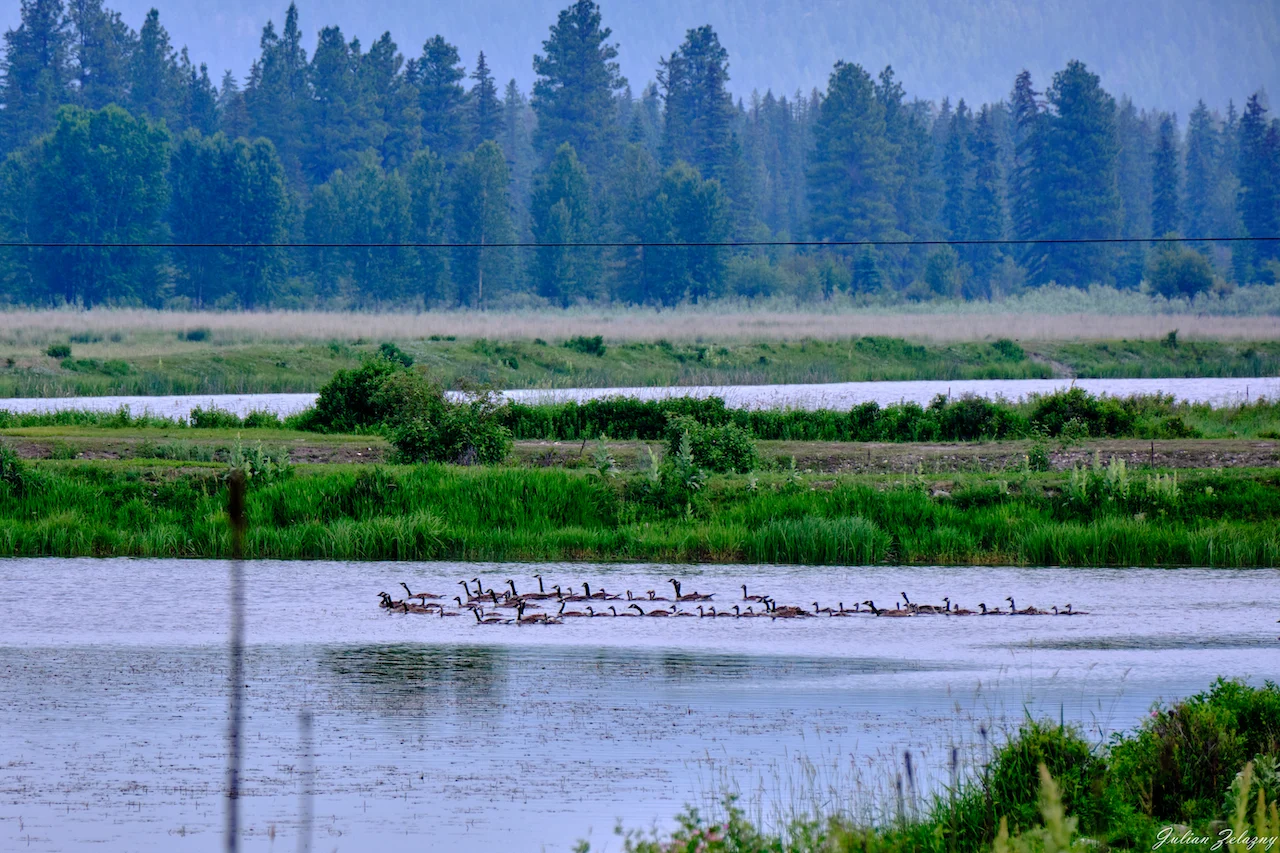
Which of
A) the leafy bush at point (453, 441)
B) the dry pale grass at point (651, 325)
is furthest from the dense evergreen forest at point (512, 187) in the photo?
the leafy bush at point (453, 441)

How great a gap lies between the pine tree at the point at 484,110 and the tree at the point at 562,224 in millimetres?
24096

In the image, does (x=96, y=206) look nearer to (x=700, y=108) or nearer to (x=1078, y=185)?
(x=700, y=108)

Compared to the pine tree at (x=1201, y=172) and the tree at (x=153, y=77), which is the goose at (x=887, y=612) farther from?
the pine tree at (x=1201, y=172)

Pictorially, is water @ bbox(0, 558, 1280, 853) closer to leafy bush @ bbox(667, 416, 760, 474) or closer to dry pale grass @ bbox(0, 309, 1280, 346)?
leafy bush @ bbox(667, 416, 760, 474)

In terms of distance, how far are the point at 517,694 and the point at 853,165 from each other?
11884 centimetres

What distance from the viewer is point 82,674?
15.5 metres

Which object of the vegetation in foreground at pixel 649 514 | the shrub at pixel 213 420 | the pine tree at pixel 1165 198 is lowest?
the vegetation in foreground at pixel 649 514

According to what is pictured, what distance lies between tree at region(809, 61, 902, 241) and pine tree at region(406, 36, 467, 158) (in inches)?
1093

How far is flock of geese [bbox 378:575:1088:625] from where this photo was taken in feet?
62.2

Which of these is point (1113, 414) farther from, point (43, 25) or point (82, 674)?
point (43, 25)

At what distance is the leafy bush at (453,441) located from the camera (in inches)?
1156

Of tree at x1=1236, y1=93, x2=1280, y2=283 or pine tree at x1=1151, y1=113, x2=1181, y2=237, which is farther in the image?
pine tree at x1=1151, y1=113, x2=1181, y2=237

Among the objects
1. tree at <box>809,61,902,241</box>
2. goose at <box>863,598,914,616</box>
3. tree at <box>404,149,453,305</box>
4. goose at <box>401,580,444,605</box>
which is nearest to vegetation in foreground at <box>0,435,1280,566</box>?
goose at <box>401,580,444,605</box>

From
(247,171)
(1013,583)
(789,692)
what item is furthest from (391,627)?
(247,171)
